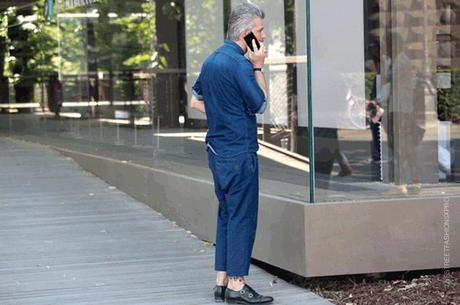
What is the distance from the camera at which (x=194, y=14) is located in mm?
11477

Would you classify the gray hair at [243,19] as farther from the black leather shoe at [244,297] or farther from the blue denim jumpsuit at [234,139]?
the black leather shoe at [244,297]

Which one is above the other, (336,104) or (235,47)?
(235,47)

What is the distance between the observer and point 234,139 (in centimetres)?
541

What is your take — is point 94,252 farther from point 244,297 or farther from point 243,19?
point 243,19

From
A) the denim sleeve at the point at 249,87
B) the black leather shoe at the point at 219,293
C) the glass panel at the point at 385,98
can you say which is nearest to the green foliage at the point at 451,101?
the glass panel at the point at 385,98

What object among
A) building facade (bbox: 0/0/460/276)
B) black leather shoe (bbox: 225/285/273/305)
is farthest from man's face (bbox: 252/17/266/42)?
black leather shoe (bbox: 225/285/273/305)

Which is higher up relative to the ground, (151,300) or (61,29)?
(61,29)

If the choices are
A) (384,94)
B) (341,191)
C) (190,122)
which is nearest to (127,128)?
(190,122)

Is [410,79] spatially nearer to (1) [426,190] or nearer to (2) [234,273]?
(1) [426,190]

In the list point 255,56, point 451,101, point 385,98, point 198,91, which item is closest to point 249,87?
point 255,56

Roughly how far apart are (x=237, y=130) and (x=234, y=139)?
2.4 inches

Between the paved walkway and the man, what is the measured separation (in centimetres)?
52

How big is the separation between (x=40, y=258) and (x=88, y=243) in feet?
1.96

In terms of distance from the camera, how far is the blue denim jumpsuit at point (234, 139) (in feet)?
17.5
